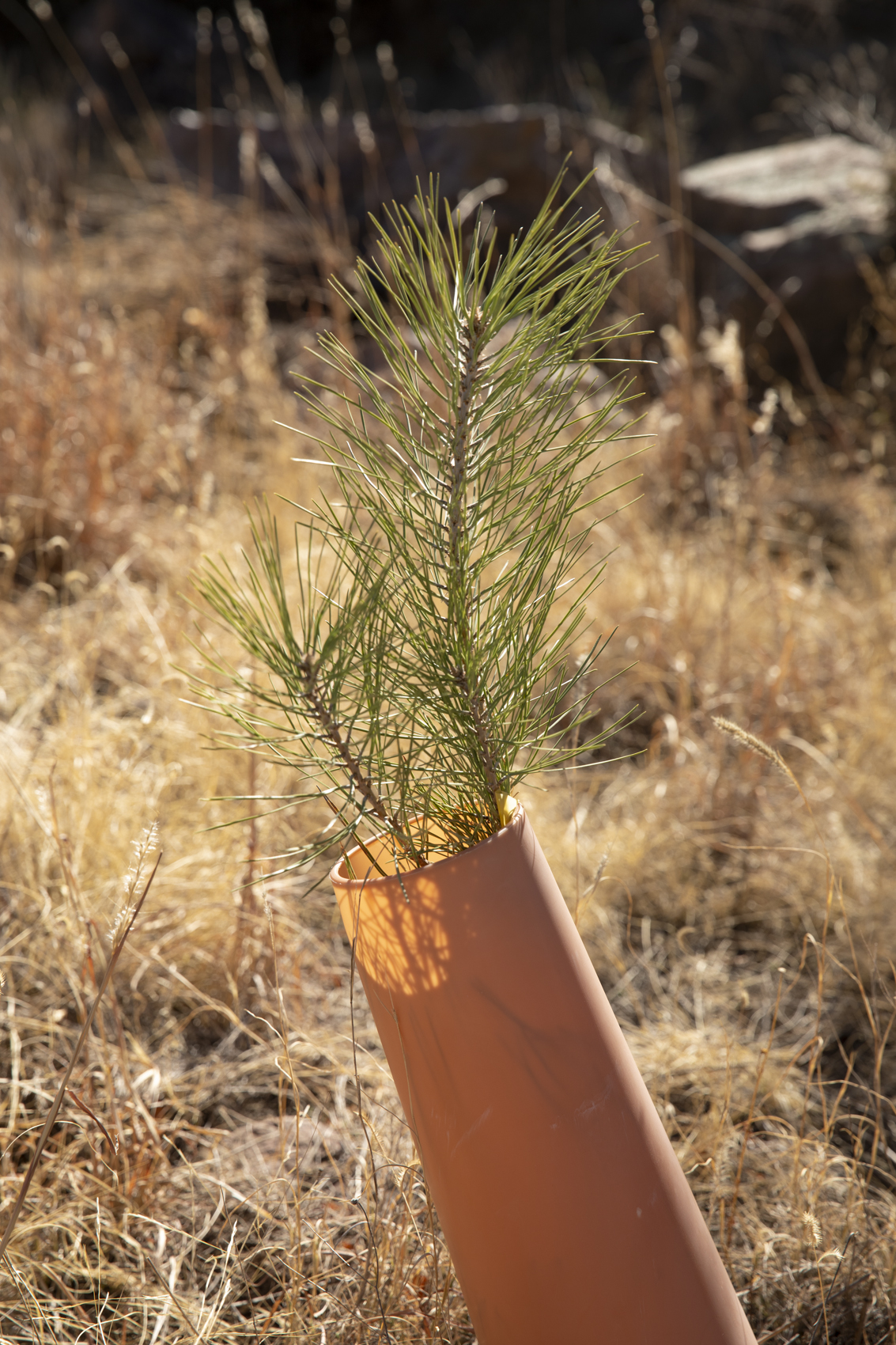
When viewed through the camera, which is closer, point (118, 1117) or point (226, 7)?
point (118, 1117)

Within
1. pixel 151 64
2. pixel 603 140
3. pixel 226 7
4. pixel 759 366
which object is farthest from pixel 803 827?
pixel 226 7

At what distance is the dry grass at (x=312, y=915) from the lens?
792 mm

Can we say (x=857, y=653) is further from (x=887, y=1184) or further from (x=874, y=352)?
(x=874, y=352)

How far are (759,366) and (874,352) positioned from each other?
35 cm

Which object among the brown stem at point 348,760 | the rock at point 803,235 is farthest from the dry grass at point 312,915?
the rock at point 803,235

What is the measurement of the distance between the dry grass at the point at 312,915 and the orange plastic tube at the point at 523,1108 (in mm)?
97

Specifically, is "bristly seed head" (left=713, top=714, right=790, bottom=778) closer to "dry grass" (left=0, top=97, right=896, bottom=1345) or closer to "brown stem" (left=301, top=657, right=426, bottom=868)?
"dry grass" (left=0, top=97, right=896, bottom=1345)

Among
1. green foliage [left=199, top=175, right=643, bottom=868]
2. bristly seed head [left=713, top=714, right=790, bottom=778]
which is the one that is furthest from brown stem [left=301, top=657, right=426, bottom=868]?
bristly seed head [left=713, top=714, right=790, bottom=778]

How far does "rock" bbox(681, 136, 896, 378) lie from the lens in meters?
3.41

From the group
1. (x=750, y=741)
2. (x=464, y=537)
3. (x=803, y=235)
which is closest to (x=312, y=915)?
(x=750, y=741)

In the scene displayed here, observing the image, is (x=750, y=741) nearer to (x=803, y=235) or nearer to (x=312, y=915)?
(x=312, y=915)

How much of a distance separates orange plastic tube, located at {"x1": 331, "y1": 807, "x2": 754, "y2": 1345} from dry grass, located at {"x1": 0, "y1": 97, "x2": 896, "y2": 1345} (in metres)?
0.10

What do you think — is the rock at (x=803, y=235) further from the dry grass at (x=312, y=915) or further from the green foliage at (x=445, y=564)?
the green foliage at (x=445, y=564)

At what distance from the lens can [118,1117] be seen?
833mm
